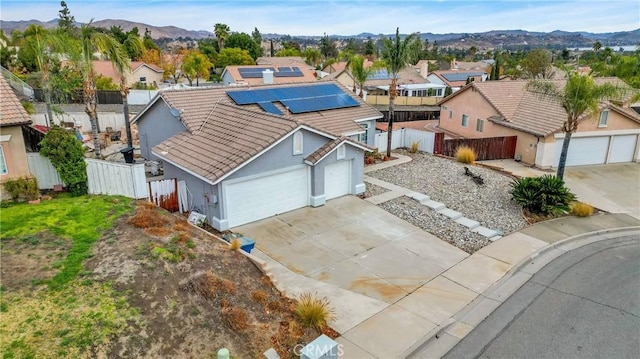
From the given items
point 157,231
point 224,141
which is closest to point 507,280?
point 157,231

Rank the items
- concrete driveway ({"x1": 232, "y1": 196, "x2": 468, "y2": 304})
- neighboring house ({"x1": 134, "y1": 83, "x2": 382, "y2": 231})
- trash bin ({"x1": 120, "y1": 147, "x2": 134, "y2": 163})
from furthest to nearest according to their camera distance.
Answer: trash bin ({"x1": 120, "y1": 147, "x2": 134, "y2": 163}), neighboring house ({"x1": 134, "y1": 83, "x2": 382, "y2": 231}), concrete driveway ({"x1": 232, "y1": 196, "x2": 468, "y2": 304})

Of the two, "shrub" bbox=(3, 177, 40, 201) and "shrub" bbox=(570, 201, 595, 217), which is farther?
"shrub" bbox=(570, 201, 595, 217)

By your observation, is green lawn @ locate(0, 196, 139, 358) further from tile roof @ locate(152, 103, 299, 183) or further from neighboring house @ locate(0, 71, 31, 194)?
tile roof @ locate(152, 103, 299, 183)

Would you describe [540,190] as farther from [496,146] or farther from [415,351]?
[415,351]

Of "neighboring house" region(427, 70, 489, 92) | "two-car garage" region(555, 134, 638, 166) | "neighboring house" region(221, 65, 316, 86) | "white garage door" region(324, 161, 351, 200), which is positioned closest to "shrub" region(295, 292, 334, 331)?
"white garage door" region(324, 161, 351, 200)

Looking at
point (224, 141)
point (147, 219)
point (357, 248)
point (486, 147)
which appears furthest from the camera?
point (486, 147)

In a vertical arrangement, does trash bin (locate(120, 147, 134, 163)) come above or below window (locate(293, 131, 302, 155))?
below

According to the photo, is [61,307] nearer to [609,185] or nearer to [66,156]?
[66,156]

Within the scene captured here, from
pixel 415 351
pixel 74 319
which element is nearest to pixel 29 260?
pixel 74 319
